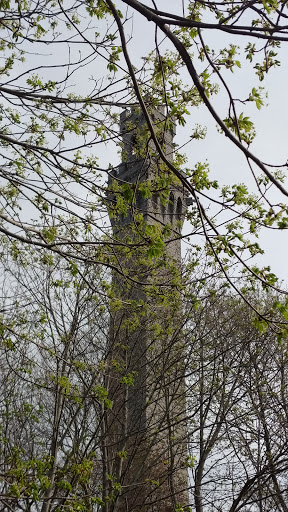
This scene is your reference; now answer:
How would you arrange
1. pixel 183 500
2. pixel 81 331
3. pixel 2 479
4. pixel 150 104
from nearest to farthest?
pixel 2 479, pixel 150 104, pixel 81 331, pixel 183 500

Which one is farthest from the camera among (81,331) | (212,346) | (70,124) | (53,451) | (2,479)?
(212,346)

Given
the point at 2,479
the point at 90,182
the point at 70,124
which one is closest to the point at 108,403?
the point at 2,479

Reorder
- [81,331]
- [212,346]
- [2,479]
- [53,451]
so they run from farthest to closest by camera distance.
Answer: [212,346] → [81,331] → [53,451] → [2,479]

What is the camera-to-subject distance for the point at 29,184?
212 inches

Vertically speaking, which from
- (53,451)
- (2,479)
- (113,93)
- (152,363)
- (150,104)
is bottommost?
(2,479)

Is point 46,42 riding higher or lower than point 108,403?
higher

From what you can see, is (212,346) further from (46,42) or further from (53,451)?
(46,42)

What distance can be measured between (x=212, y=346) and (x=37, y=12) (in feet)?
24.1

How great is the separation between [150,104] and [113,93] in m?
0.55

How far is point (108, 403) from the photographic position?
19.1 feet

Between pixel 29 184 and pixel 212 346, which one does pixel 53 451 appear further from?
pixel 29 184

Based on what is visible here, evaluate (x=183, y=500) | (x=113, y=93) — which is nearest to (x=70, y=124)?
(x=113, y=93)

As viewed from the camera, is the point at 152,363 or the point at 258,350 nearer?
the point at 152,363

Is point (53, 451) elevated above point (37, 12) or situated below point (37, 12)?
below
